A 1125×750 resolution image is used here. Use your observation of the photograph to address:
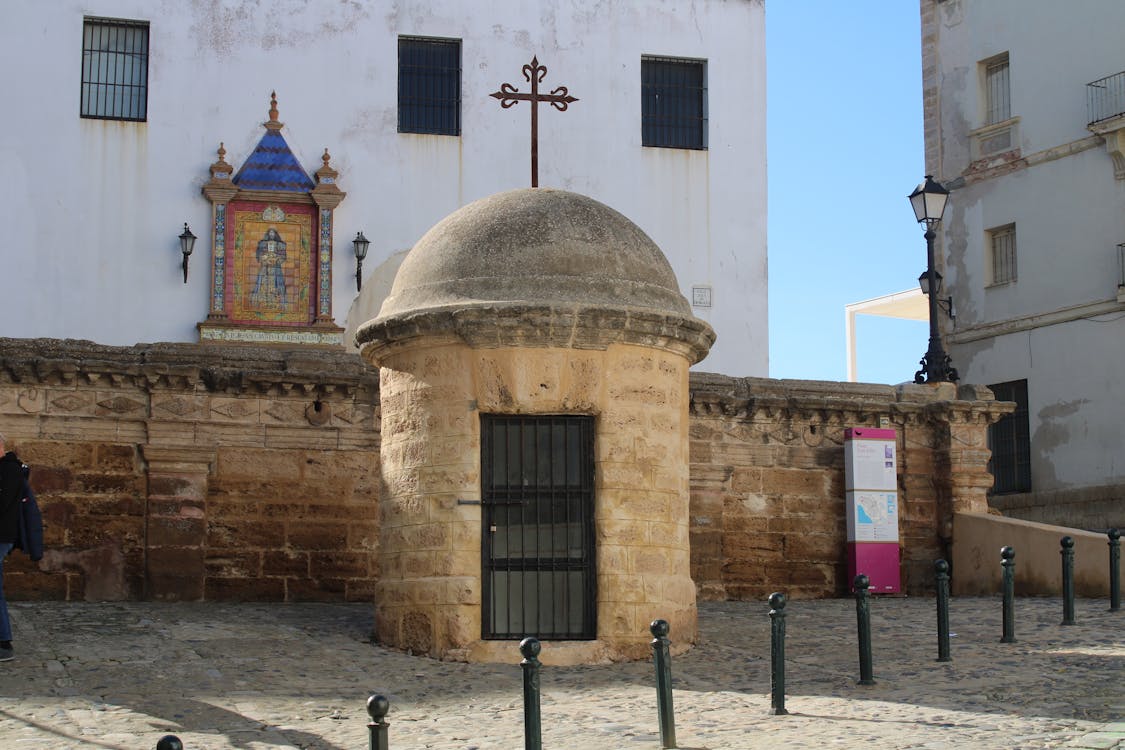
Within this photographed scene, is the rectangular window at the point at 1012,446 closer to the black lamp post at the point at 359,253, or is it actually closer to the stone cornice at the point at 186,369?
the black lamp post at the point at 359,253

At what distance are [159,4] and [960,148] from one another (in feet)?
44.1

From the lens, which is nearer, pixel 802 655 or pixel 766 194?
pixel 802 655

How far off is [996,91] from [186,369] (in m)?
17.6

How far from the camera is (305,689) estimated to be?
1006 cm

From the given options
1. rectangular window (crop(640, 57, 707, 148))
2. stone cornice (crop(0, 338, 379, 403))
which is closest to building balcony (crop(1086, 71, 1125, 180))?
rectangular window (crop(640, 57, 707, 148))

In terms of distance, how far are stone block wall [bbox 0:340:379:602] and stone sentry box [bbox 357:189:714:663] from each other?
2.94 meters

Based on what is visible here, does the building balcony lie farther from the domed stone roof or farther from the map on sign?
the domed stone roof

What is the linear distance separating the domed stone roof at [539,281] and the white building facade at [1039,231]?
578 inches

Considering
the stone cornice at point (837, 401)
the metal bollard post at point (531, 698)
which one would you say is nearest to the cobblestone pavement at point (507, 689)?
the metal bollard post at point (531, 698)

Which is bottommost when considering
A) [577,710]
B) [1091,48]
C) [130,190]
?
[577,710]

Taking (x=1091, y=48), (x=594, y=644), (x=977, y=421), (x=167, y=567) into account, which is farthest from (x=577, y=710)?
(x=1091, y=48)

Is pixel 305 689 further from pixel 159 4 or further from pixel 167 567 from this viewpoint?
pixel 159 4

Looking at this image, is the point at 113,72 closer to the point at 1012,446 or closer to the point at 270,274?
the point at 270,274

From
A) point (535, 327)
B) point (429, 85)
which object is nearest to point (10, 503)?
point (535, 327)
